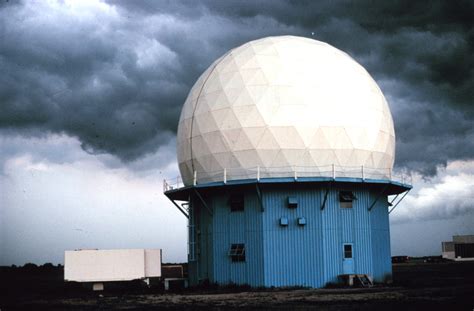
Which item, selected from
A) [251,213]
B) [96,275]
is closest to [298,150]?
[251,213]

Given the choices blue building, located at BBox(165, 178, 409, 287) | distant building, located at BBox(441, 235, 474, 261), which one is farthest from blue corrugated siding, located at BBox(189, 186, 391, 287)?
distant building, located at BBox(441, 235, 474, 261)

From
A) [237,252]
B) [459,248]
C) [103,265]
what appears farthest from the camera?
[459,248]

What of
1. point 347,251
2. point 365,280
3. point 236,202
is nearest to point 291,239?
point 347,251

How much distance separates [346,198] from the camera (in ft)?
99.2

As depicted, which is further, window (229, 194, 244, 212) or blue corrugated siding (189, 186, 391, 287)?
window (229, 194, 244, 212)

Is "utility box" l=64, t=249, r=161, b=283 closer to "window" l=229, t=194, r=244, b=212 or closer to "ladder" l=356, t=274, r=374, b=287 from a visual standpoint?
"window" l=229, t=194, r=244, b=212

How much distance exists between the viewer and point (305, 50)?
32375mm

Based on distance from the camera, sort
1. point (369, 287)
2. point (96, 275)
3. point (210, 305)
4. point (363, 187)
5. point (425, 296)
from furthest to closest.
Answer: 1. point (96, 275)
2. point (363, 187)
3. point (369, 287)
4. point (425, 296)
5. point (210, 305)

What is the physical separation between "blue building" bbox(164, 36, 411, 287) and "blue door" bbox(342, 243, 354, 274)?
0.05 metres

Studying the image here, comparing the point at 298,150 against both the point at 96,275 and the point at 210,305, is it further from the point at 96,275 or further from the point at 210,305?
the point at 96,275

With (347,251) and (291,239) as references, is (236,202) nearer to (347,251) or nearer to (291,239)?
(291,239)

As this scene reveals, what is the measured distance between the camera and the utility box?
112ft

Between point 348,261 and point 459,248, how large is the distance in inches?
2932

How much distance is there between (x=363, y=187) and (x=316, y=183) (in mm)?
2917
